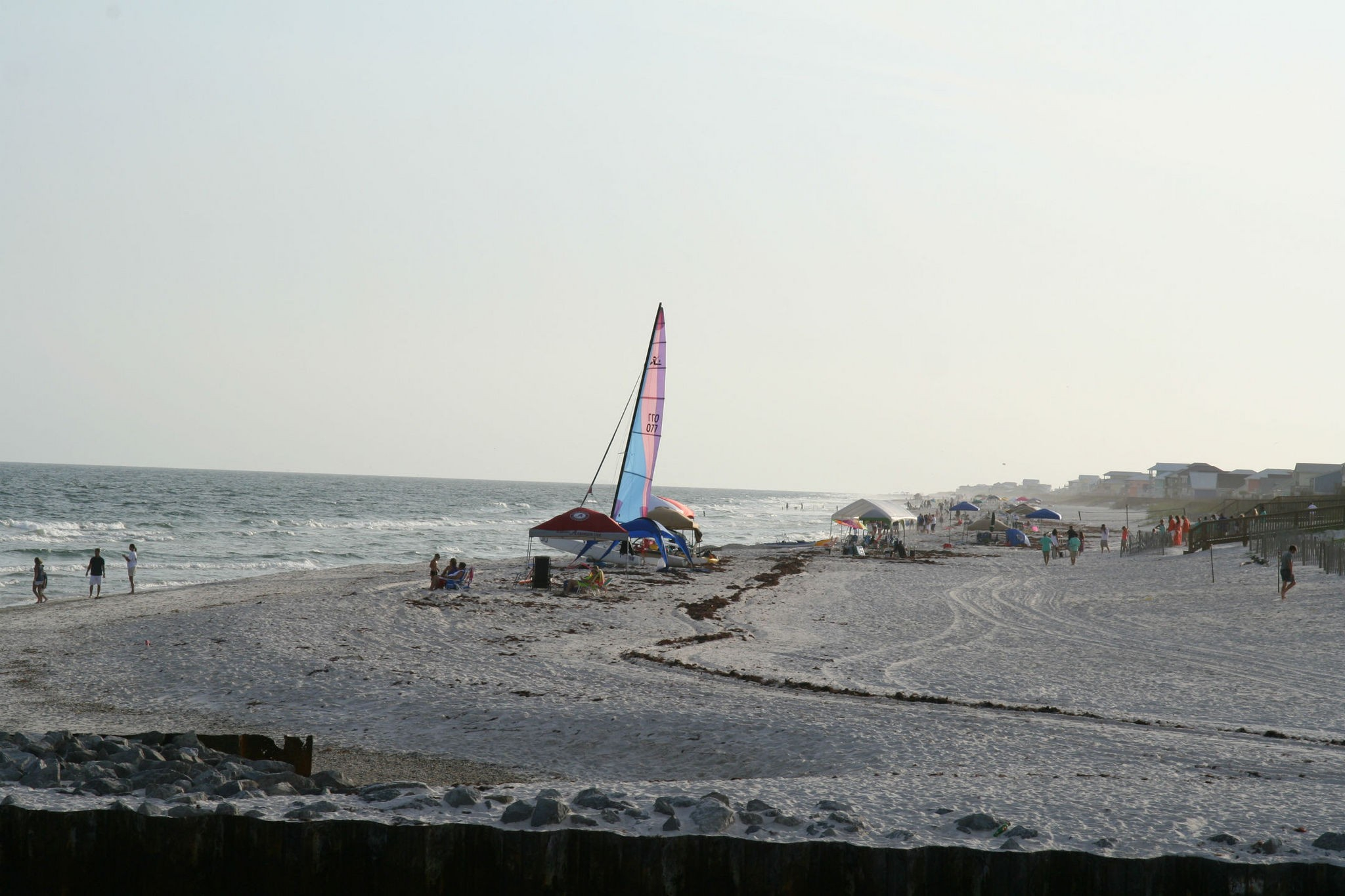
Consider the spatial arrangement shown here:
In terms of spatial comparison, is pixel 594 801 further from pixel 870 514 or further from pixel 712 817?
pixel 870 514

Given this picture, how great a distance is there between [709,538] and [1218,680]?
48992 mm

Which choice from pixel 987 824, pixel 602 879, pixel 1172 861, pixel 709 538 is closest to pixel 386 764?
pixel 602 879

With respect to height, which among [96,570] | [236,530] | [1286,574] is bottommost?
[236,530]

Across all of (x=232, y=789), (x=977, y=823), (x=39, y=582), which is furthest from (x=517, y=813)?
(x=39, y=582)

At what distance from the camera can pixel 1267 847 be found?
5.61 meters

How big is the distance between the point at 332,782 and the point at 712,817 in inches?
105

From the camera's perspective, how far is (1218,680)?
13109 millimetres

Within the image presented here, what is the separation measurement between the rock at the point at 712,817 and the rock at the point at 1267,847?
2832 millimetres

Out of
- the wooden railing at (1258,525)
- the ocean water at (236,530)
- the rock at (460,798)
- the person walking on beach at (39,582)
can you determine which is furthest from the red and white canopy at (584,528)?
the rock at (460,798)

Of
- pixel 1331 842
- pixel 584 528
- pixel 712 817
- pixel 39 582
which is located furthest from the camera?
pixel 584 528

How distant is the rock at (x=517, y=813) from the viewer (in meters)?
5.94

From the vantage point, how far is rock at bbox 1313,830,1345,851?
5559 mm

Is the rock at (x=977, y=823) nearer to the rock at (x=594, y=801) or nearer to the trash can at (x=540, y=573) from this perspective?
the rock at (x=594, y=801)

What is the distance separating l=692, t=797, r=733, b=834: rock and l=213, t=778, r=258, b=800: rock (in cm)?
288
